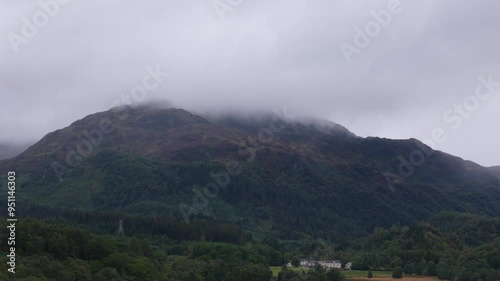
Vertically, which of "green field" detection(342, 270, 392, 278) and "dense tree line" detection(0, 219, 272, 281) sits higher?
"dense tree line" detection(0, 219, 272, 281)

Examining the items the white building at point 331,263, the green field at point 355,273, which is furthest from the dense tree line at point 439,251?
the green field at point 355,273

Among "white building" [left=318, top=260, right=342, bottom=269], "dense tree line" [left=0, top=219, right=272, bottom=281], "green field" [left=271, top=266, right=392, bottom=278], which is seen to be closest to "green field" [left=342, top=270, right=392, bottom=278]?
"green field" [left=271, top=266, right=392, bottom=278]

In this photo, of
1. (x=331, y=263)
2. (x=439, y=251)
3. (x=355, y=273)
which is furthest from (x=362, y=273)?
(x=439, y=251)

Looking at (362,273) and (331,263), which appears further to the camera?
(331,263)

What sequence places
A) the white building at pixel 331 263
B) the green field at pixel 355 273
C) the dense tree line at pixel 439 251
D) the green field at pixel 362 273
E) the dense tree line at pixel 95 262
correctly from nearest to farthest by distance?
the dense tree line at pixel 95 262
the dense tree line at pixel 439 251
the green field at pixel 355 273
the green field at pixel 362 273
the white building at pixel 331 263

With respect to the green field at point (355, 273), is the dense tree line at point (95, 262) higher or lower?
higher

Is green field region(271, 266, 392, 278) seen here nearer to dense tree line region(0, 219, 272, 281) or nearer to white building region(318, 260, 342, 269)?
white building region(318, 260, 342, 269)

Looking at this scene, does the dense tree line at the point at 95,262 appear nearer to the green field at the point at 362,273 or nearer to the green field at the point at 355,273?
the green field at the point at 355,273

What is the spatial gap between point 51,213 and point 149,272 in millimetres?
94509

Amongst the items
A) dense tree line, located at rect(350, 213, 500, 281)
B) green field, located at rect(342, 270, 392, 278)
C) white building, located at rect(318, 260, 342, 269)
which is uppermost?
dense tree line, located at rect(350, 213, 500, 281)

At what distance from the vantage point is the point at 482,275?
113875 millimetres

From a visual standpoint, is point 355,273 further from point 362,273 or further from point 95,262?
point 95,262

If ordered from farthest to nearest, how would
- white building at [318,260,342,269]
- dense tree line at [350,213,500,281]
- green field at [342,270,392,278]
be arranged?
white building at [318,260,342,269] → green field at [342,270,392,278] → dense tree line at [350,213,500,281]

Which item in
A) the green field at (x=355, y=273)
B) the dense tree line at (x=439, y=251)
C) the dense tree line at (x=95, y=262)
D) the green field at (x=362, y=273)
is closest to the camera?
the dense tree line at (x=95, y=262)
